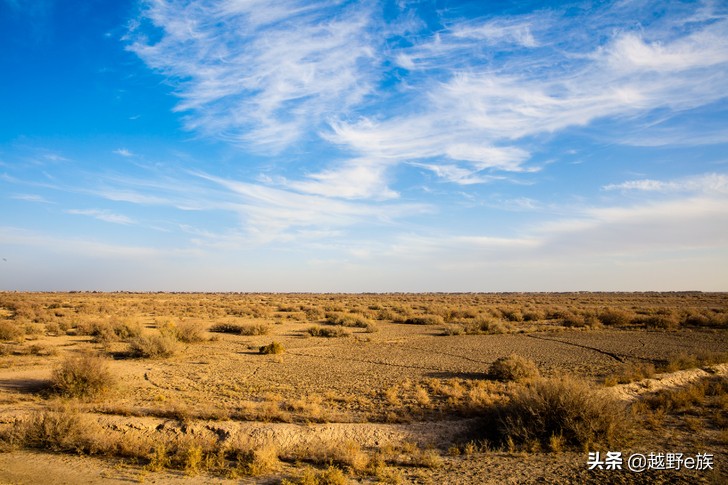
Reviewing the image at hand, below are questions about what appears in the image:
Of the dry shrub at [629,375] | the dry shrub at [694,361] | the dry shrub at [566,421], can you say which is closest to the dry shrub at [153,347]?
the dry shrub at [566,421]

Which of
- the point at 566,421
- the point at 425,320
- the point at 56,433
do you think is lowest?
the point at 56,433

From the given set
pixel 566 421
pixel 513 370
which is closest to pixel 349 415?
pixel 566 421

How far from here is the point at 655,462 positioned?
27.8 ft

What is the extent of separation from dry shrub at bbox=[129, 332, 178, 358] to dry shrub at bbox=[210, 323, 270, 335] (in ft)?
29.0

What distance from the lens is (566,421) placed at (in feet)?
31.9

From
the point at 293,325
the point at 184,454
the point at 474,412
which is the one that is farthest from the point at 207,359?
the point at 293,325

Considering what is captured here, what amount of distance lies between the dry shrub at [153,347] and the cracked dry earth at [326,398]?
484 millimetres

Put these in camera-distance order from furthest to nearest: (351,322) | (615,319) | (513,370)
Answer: (615,319) < (351,322) < (513,370)

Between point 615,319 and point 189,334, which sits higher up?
point 615,319

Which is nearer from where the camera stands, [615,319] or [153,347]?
[153,347]

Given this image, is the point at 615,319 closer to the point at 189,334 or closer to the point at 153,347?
the point at 189,334

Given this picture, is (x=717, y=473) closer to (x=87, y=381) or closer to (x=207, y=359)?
(x=87, y=381)

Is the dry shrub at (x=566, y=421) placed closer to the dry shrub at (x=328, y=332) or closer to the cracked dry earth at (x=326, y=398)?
the cracked dry earth at (x=326, y=398)

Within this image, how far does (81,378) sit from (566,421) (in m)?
13.2
